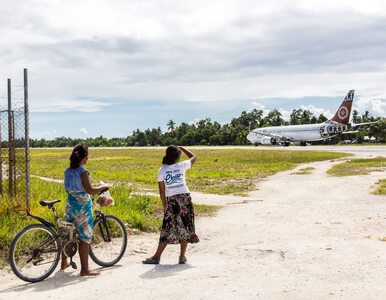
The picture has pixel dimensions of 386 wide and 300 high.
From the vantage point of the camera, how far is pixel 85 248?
24.6ft

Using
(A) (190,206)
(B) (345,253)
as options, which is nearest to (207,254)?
(A) (190,206)

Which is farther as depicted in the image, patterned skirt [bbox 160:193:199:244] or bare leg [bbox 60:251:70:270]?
patterned skirt [bbox 160:193:199:244]

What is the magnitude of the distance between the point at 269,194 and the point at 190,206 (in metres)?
11.0

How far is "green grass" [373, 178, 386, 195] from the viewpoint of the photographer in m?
17.1

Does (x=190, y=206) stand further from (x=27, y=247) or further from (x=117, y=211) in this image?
(x=117, y=211)

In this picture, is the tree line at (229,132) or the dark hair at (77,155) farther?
the tree line at (229,132)

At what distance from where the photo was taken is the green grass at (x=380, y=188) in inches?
674

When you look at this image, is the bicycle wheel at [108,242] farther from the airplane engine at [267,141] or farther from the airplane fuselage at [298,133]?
the airplane engine at [267,141]

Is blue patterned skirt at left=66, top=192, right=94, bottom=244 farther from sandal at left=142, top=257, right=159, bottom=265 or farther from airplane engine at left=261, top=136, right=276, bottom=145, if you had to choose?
airplane engine at left=261, top=136, right=276, bottom=145

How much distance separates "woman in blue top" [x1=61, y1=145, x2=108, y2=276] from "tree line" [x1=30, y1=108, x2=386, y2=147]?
91.4 metres

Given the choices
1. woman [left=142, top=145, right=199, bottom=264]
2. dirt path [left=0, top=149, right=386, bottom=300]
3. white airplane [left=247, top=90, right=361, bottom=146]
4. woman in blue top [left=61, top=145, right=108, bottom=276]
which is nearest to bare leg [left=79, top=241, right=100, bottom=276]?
woman in blue top [left=61, top=145, right=108, bottom=276]

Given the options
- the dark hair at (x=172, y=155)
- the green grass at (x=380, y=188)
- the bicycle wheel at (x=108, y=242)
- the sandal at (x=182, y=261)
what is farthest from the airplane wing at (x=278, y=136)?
the dark hair at (x=172, y=155)

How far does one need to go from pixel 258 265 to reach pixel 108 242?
2349mm

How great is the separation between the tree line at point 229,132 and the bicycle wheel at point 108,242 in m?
90.4
